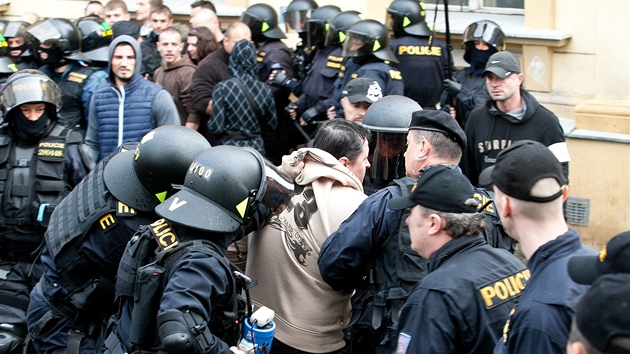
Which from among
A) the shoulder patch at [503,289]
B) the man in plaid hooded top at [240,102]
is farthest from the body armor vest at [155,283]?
the man in plaid hooded top at [240,102]

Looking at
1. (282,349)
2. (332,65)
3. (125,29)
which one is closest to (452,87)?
(332,65)

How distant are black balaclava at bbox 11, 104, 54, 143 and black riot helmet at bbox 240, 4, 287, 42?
3907mm

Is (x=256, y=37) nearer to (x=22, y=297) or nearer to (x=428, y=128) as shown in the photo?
(x=22, y=297)

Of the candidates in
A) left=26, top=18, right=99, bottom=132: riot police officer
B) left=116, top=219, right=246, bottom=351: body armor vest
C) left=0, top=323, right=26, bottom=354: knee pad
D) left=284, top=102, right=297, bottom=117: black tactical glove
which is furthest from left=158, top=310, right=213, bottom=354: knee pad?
left=284, top=102, right=297, bottom=117: black tactical glove

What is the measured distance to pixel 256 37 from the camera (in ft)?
30.3

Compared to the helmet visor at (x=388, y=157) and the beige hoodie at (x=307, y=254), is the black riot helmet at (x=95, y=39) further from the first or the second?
the beige hoodie at (x=307, y=254)

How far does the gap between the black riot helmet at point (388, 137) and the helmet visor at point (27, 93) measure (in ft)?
6.93

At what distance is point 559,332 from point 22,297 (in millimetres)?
3681

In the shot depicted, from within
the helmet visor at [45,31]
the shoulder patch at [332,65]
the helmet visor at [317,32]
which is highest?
the helmet visor at [45,31]

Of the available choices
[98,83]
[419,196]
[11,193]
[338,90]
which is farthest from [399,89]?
[419,196]

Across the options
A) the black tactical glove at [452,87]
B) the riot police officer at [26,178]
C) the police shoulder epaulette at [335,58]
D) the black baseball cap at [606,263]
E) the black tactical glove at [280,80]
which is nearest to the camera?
the black baseball cap at [606,263]

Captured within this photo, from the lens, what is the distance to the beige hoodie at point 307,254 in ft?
13.7

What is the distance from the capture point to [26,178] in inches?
215

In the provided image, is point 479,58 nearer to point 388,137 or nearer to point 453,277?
point 388,137
